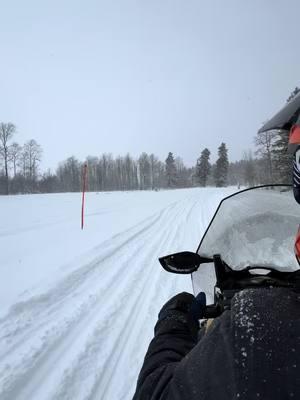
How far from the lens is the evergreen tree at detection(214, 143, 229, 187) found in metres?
75.8

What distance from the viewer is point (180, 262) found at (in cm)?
217

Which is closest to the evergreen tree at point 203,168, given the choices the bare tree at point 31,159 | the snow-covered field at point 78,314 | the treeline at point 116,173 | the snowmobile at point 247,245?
the treeline at point 116,173

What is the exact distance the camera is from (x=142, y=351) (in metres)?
3.87

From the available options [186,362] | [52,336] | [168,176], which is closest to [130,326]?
[52,336]

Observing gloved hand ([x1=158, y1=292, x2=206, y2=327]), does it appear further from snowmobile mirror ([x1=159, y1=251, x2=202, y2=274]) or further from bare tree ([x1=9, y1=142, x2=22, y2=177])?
bare tree ([x1=9, y1=142, x2=22, y2=177])

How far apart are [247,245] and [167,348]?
115 cm

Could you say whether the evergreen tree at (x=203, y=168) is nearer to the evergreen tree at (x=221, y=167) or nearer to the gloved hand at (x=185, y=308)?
the evergreen tree at (x=221, y=167)

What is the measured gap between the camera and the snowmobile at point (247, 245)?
7.04 ft

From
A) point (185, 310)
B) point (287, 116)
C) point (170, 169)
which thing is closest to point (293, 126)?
point (287, 116)

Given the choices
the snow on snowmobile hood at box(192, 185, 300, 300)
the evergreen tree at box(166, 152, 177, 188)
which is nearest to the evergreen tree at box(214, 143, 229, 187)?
the evergreen tree at box(166, 152, 177, 188)

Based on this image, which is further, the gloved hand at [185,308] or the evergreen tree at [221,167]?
the evergreen tree at [221,167]

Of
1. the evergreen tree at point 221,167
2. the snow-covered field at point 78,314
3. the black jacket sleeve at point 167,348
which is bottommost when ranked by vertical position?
the snow-covered field at point 78,314

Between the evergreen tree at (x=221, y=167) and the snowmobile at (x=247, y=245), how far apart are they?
74850 millimetres

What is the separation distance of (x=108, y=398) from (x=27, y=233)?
1077cm
